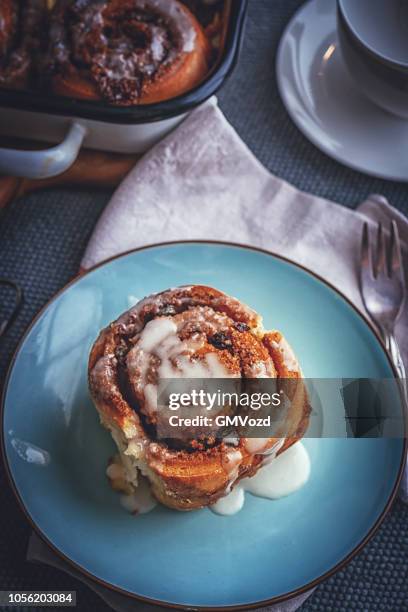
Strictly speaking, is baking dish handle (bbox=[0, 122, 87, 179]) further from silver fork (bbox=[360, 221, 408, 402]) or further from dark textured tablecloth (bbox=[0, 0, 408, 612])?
silver fork (bbox=[360, 221, 408, 402])

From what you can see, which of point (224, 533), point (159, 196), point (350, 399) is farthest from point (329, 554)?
point (159, 196)

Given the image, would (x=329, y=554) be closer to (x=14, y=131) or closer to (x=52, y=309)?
(x=52, y=309)

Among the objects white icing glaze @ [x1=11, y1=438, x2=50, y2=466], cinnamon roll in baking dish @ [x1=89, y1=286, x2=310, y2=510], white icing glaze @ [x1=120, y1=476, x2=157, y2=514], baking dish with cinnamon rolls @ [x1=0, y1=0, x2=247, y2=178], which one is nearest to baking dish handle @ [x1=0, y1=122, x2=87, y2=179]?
baking dish with cinnamon rolls @ [x1=0, y1=0, x2=247, y2=178]

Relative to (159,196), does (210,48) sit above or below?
above

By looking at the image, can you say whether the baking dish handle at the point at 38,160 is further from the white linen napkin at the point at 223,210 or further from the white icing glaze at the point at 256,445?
the white icing glaze at the point at 256,445

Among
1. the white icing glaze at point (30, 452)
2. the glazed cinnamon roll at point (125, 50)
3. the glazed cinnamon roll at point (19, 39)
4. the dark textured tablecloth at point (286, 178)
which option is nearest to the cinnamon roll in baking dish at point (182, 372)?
the white icing glaze at point (30, 452)
